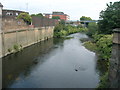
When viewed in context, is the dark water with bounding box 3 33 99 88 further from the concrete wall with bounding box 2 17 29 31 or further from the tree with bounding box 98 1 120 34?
the tree with bounding box 98 1 120 34

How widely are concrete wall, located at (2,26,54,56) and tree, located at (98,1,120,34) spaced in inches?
647

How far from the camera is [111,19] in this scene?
2709cm

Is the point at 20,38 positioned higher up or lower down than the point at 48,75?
higher up

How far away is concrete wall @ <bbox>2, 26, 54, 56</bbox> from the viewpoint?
22.7m

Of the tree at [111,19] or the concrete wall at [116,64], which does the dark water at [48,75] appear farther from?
the tree at [111,19]

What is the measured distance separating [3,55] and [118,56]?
17.7 m

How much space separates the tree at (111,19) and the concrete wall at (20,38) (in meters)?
16.4

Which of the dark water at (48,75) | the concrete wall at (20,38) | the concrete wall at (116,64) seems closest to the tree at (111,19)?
the dark water at (48,75)

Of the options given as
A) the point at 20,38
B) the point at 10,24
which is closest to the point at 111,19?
the point at 20,38

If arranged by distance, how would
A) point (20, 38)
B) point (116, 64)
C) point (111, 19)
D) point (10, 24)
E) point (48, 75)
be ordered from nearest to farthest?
point (116, 64) → point (48, 75) → point (10, 24) → point (111, 19) → point (20, 38)

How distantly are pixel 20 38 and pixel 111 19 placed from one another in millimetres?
18087

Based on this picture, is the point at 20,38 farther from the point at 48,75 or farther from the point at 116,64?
the point at 116,64

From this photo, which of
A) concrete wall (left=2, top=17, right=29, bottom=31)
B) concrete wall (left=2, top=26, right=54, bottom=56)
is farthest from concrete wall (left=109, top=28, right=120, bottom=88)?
concrete wall (left=2, top=17, right=29, bottom=31)

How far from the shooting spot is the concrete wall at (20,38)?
22734 millimetres
